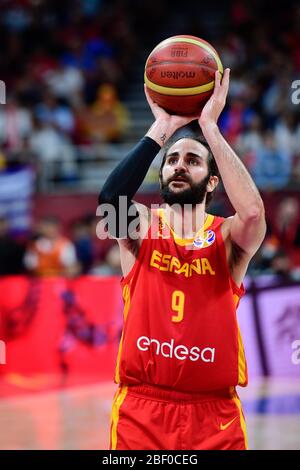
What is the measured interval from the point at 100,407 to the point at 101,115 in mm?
6835

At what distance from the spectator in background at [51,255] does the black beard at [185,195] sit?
7.63m

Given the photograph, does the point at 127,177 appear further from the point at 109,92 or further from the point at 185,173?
the point at 109,92

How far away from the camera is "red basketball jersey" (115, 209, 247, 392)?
4230mm

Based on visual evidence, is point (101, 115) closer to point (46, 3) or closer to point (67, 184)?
point (67, 184)

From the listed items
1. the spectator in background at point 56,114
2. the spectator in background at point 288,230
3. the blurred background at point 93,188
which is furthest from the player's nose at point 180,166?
the spectator in background at point 56,114

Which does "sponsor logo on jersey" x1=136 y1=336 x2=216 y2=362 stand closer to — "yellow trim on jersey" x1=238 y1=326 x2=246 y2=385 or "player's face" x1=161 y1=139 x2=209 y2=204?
"yellow trim on jersey" x1=238 y1=326 x2=246 y2=385

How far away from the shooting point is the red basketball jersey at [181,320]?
4.23 metres

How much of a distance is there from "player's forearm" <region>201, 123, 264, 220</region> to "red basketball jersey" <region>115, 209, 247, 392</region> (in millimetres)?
293

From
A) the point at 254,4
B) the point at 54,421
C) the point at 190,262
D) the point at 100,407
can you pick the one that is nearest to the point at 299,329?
the point at 100,407

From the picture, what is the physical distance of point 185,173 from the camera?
14.3 ft

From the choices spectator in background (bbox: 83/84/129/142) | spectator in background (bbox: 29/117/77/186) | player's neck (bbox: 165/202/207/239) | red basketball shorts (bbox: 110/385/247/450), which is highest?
spectator in background (bbox: 83/84/129/142)

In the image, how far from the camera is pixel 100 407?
921 centimetres

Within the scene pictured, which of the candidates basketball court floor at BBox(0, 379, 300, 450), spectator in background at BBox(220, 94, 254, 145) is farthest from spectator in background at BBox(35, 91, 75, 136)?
basketball court floor at BBox(0, 379, 300, 450)

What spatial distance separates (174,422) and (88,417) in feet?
15.3
